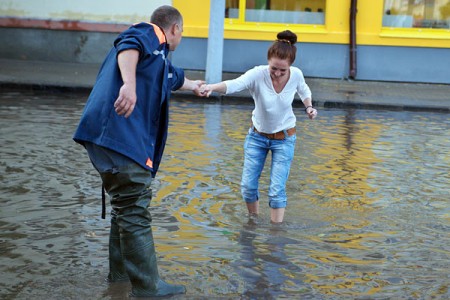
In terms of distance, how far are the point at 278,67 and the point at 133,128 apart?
6.87ft

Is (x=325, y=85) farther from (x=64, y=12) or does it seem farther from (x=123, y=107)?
(x=123, y=107)

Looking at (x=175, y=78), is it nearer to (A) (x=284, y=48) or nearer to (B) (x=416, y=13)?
(A) (x=284, y=48)

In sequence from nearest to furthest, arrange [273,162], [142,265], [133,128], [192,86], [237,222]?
[133,128] < [142,265] < [192,86] < [273,162] < [237,222]

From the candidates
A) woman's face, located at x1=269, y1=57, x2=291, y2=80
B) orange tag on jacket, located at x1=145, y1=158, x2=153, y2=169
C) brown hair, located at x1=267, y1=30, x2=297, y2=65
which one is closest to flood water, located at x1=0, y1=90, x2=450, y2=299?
orange tag on jacket, located at x1=145, y1=158, x2=153, y2=169

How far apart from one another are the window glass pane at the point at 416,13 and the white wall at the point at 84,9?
506cm

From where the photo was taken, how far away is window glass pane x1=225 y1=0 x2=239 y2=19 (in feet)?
69.9

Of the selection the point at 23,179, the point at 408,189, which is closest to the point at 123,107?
the point at 23,179

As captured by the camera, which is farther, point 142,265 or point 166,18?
point 166,18

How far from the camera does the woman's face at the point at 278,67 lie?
6711 millimetres

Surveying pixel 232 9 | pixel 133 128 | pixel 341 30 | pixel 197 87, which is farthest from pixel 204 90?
pixel 232 9

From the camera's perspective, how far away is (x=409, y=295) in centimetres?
544

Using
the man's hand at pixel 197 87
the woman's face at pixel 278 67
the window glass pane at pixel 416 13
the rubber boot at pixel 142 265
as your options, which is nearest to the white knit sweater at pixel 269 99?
the woman's face at pixel 278 67

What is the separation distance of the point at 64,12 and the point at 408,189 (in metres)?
14.1

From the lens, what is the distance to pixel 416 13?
2119 centimetres
